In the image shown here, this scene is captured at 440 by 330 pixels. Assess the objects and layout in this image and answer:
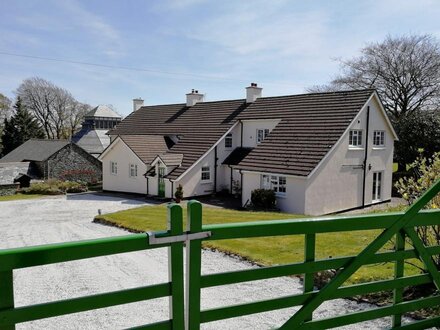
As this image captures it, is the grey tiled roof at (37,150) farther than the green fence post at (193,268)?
→ Yes

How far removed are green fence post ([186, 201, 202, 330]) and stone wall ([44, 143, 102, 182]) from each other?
39241 mm

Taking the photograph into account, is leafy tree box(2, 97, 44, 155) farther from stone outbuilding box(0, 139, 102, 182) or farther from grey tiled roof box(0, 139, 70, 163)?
stone outbuilding box(0, 139, 102, 182)

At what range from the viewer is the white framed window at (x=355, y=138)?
2378 cm

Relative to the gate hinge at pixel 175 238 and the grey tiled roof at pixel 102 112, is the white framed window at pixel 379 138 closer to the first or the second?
the gate hinge at pixel 175 238

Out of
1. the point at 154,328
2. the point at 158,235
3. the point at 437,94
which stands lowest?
the point at 154,328

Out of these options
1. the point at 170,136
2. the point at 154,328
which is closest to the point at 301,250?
the point at 154,328

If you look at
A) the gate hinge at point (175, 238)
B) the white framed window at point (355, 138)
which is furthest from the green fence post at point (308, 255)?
the white framed window at point (355, 138)

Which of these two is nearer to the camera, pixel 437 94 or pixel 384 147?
pixel 384 147

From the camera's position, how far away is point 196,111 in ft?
114

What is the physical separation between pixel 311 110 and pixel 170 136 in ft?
41.7

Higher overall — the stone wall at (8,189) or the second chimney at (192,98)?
the second chimney at (192,98)

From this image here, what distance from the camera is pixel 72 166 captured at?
131 ft

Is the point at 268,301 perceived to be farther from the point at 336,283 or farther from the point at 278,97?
the point at 278,97

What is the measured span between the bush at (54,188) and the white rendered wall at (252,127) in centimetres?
1564
